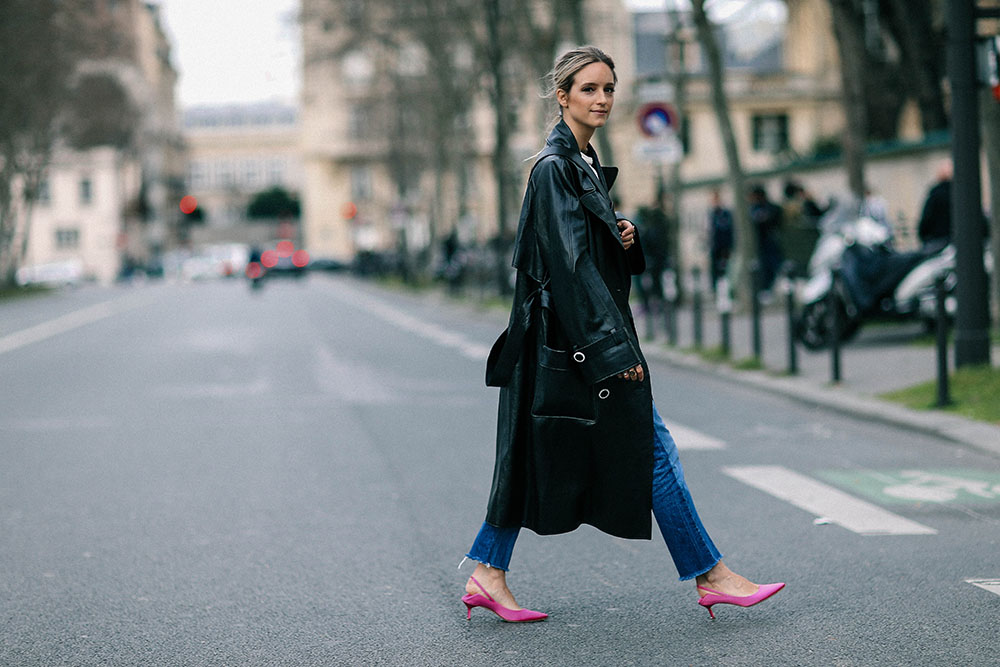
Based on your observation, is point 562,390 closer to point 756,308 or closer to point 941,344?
point 941,344

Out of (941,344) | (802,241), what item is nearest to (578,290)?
(941,344)

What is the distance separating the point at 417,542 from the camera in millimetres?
6465

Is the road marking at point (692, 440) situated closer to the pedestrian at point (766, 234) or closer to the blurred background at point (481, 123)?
the blurred background at point (481, 123)

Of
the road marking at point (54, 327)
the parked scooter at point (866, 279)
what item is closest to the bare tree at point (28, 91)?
the road marking at point (54, 327)

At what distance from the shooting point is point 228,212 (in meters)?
144

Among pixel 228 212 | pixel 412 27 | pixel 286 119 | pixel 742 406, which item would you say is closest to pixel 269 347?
pixel 742 406

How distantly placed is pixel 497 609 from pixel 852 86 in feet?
60.2

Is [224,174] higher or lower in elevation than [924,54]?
higher

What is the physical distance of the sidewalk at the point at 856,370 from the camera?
977cm

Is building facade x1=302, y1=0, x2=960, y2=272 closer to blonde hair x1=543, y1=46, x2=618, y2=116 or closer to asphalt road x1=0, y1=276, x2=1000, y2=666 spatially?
blonde hair x1=543, y1=46, x2=618, y2=116

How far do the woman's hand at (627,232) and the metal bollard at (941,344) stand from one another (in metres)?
6.00

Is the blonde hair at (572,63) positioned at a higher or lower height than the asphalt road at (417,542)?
higher

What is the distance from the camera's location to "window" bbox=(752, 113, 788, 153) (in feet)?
223

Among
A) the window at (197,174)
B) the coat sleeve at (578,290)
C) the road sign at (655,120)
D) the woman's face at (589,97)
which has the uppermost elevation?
the window at (197,174)
